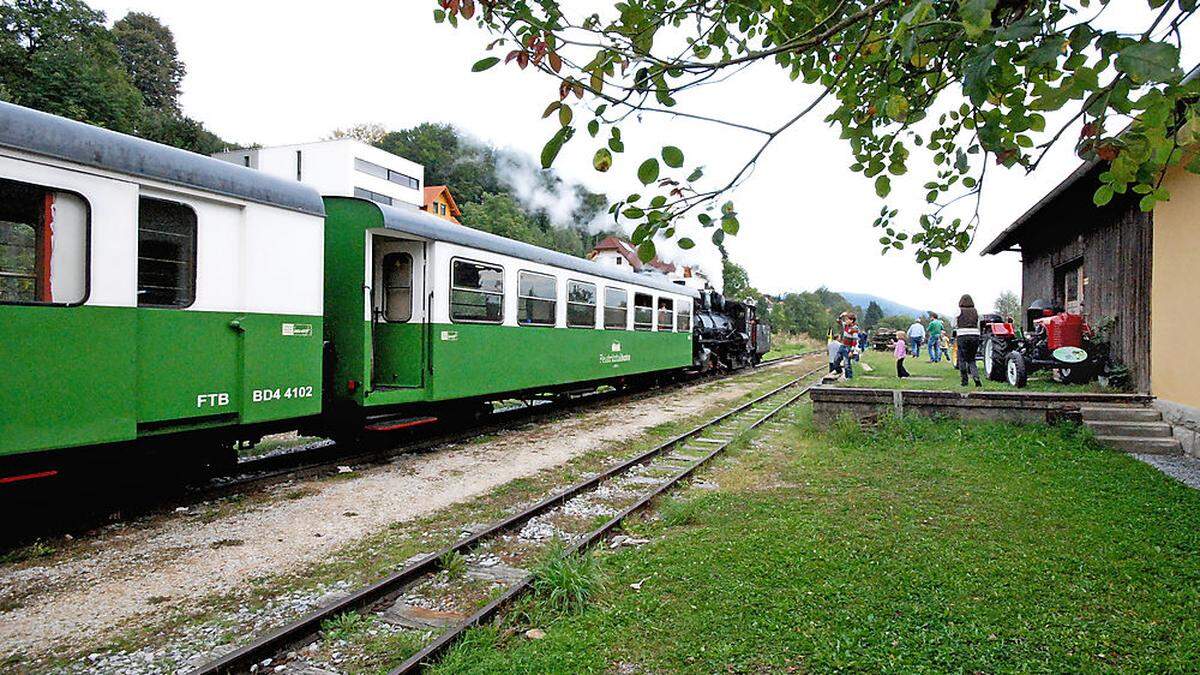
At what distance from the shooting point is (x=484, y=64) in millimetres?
2102

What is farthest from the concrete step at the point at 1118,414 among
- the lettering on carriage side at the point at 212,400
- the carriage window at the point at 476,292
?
the lettering on carriage side at the point at 212,400

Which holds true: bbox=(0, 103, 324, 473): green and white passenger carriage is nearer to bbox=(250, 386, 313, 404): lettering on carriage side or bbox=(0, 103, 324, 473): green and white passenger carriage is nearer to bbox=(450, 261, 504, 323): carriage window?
bbox=(250, 386, 313, 404): lettering on carriage side

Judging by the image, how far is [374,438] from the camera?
8938 mm

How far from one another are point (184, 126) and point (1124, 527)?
193ft

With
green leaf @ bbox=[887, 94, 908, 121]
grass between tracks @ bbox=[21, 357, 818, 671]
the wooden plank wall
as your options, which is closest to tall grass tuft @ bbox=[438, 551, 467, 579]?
grass between tracks @ bbox=[21, 357, 818, 671]

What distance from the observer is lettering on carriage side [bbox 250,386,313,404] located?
6238mm

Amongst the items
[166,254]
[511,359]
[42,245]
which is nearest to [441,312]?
[511,359]

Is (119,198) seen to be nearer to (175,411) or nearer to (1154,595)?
(175,411)

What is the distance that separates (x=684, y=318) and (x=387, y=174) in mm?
35639

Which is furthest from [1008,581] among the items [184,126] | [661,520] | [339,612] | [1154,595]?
[184,126]

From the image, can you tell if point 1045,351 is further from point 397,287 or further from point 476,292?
point 397,287

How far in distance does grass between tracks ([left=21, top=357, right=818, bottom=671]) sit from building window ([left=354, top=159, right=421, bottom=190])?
42.1 metres

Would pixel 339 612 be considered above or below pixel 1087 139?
below

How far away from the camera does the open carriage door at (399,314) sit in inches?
338
